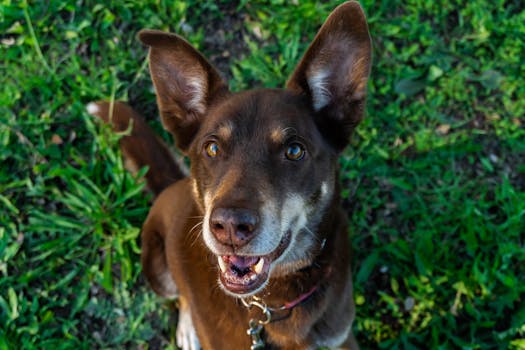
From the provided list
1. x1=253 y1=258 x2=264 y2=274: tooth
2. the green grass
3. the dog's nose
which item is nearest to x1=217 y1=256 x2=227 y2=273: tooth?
x1=253 y1=258 x2=264 y2=274: tooth

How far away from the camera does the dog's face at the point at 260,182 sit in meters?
2.32

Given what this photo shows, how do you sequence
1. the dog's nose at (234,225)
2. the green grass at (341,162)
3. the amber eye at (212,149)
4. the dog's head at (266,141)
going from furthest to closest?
1. the green grass at (341,162)
2. the amber eye at (212,149)
3. the dog's head at (266,141)
4. the dog's nose at (234,225)

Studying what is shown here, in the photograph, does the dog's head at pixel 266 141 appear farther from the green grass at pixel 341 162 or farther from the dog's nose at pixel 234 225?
the green grass at pixel 341 162

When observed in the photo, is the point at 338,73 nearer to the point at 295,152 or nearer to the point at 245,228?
the point at 295,152

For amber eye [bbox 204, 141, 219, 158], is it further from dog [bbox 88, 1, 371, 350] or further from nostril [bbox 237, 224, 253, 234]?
nostril [bbox 237, 224, 253, 234]

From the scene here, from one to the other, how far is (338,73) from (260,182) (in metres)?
0.81

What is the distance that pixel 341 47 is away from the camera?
8.45 ft

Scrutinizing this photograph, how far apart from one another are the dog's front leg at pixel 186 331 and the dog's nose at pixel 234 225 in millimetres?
1786

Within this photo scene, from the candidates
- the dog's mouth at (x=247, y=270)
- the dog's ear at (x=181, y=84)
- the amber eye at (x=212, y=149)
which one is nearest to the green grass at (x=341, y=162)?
the dog's ear at (x=181, y=84)

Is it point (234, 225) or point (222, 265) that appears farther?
point (222, 265)

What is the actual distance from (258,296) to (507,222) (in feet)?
8.06

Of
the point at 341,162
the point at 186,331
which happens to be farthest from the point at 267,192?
the point at 341,162

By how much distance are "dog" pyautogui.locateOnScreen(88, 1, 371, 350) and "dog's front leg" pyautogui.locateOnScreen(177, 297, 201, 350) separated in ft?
2.51

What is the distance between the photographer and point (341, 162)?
441 centimetres
